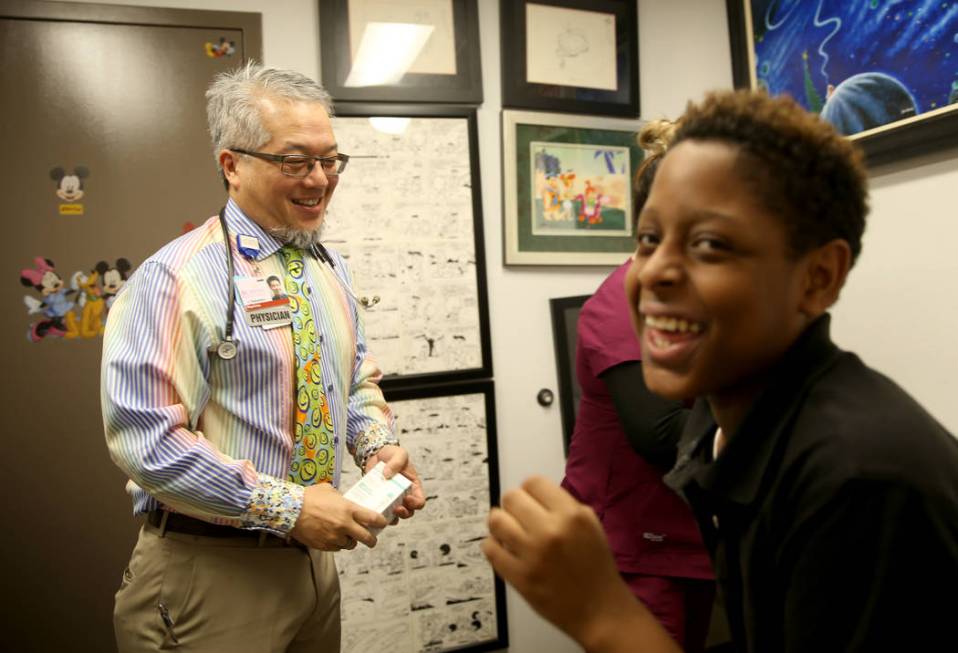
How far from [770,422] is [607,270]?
204 centimetres

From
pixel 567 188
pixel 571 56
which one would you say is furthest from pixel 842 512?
pixel 571 56

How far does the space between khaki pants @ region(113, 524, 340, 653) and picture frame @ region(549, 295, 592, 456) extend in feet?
4.50

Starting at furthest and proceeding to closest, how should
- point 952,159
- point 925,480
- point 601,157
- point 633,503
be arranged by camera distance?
point 601,157, point 952,159, point 633,503, point 925,480

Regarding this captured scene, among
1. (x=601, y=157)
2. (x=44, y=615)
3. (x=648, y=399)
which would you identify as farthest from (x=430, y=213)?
(x=44, y=615)

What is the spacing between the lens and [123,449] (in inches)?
49.4

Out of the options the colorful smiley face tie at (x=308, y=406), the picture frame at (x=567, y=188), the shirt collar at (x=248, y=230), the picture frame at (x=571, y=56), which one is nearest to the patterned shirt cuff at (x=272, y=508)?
the colorful smiley face tie at (x=308, y=406)

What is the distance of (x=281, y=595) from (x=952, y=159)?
1.98 metres

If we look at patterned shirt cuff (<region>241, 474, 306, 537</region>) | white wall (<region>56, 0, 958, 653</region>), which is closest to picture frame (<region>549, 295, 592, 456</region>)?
white wall (<region>56, 0, 958, 653</region>)

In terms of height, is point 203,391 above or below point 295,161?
below

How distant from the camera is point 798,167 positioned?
707 mm

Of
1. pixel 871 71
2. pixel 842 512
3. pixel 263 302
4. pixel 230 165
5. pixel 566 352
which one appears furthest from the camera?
pixel 566 352

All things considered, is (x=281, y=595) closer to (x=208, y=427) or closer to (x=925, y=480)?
(x=208, y=427)

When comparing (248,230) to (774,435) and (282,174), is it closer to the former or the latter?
(282,174)

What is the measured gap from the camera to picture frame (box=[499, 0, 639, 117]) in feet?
8.27
